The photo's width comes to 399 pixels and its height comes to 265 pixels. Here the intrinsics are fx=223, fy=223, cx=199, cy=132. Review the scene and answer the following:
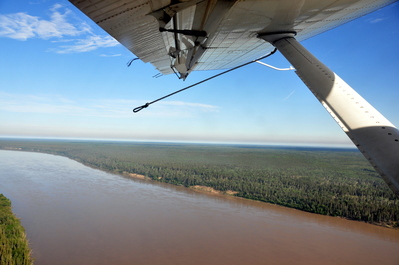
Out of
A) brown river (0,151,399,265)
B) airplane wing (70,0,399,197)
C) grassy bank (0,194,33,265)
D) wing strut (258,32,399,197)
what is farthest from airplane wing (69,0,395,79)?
brown river (0,151,399,265)

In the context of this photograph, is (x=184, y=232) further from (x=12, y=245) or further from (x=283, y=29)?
(x=283, y=29)

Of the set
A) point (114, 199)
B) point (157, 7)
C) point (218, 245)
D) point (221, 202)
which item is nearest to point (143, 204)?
point (114, 199)

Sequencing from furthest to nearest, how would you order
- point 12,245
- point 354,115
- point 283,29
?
point 12,245 < point 283,29 < point 354,115

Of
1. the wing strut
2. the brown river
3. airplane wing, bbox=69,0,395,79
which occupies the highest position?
airplane wing, bbox=69,0,395,79

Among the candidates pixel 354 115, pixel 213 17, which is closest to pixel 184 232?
pixel 354 115

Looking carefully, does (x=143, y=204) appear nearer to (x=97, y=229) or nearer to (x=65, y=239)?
(x=97, y=229)

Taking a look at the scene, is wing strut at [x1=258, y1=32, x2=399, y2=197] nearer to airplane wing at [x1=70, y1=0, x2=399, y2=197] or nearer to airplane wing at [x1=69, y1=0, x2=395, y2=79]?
airplane wing at [x1=70, y1=0, x2=399, y2=197]
